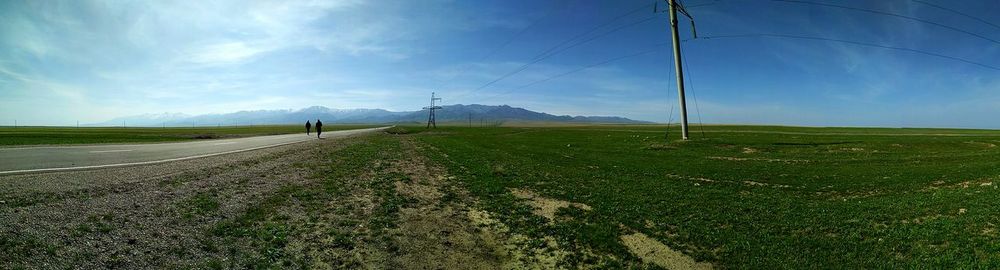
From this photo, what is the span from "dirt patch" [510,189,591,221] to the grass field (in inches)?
6.0

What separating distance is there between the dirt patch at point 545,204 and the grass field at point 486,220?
153mm

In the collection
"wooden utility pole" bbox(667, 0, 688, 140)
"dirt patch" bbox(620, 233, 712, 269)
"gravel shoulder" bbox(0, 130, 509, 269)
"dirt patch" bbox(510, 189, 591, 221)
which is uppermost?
"wooden utility pole" bbox(667, 0, 688, 140)

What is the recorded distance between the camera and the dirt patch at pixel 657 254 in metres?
10.1

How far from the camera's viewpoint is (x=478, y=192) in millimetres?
18594

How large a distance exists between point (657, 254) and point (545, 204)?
6.01 m

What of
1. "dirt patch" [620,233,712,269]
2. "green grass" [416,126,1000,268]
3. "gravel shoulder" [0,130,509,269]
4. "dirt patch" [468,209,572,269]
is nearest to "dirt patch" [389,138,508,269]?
"gravel shoulder" [0,130,509,269]

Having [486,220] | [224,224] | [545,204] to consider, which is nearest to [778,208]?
[545,204]

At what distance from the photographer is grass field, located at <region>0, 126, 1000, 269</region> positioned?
9445mm

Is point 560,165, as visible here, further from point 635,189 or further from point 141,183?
point 141,183

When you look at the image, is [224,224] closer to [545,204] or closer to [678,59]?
[545,204]

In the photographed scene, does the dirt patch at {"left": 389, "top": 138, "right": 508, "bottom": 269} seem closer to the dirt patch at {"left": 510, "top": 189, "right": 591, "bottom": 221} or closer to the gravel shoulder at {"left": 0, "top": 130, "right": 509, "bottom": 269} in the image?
the gravel shoulder at {"left": 0, "top": 130, "right": 509, "bottom": 269}

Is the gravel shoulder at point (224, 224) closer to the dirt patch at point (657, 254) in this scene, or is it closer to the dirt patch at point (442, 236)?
the dirt patch at point (442, 236)

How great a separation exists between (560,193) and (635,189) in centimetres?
364

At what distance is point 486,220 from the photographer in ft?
46.0
